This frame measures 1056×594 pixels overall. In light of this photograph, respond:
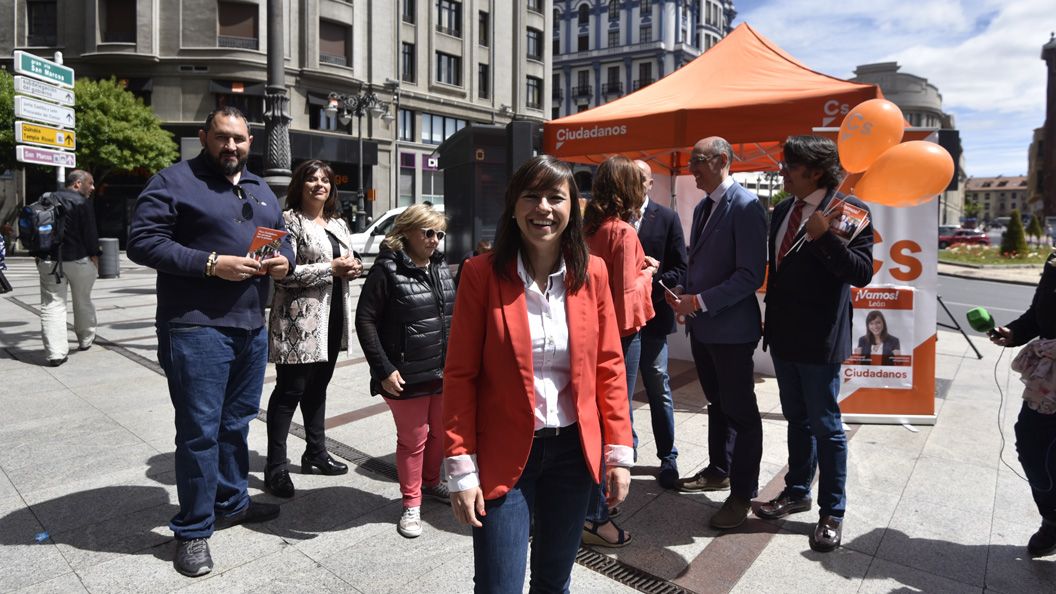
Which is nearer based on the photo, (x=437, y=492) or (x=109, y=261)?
(x=437, y=492)

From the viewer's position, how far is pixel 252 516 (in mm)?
3389

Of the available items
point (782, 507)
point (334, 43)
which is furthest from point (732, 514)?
point (334, 43)

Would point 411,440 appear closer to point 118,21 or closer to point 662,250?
point 662,250

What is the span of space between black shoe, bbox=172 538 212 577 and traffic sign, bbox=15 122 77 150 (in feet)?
29.0

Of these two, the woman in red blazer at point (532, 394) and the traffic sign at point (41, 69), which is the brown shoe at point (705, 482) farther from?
the traffic sign at point (41, 69)

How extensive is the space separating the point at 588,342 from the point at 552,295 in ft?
0.58

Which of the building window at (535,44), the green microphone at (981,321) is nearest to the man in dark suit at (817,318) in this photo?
the green microphone at (981,321)

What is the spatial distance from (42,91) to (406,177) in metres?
25.5

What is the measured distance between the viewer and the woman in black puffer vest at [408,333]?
10.8 feet

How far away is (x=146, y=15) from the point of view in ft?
93.1

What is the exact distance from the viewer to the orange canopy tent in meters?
5.48

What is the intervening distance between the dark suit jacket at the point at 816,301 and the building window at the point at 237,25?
30886 millimetres

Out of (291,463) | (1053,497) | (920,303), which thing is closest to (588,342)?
(1053,497)

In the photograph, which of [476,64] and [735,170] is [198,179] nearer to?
[735,170]
